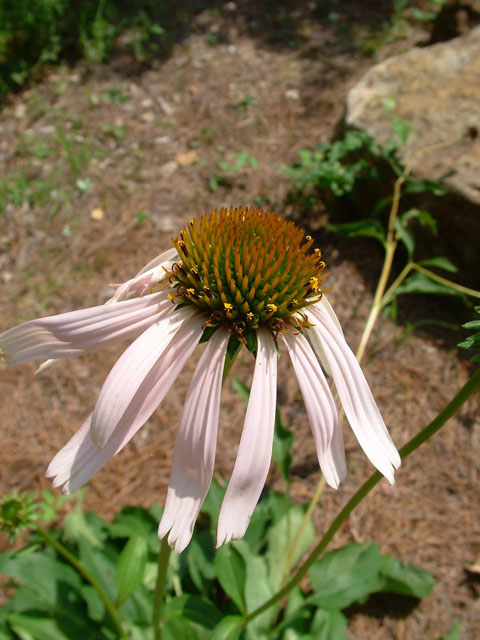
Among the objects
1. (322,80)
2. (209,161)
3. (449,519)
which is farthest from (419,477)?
(322,80)

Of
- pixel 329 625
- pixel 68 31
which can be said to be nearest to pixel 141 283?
pixel 329 625

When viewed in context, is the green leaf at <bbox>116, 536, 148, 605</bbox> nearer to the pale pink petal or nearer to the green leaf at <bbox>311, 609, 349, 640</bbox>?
the green leaf at <bbox>311, 609, 349, 640</bbox>

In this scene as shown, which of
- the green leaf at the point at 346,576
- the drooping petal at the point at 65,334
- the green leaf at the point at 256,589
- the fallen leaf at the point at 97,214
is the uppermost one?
the drooping petal at the point at 65,334

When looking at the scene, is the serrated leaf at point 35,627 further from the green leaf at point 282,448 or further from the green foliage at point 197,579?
the green leaf at point 282,448

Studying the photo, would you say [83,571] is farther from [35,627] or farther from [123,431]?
[123,431]

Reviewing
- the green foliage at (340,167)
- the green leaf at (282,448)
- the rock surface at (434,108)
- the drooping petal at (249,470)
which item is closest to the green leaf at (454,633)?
the green leaf at (282,448)

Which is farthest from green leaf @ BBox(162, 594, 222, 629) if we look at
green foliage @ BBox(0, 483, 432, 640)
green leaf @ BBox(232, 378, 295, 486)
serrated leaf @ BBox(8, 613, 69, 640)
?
green leaf @ BBox(232, 378, 295, 486)
